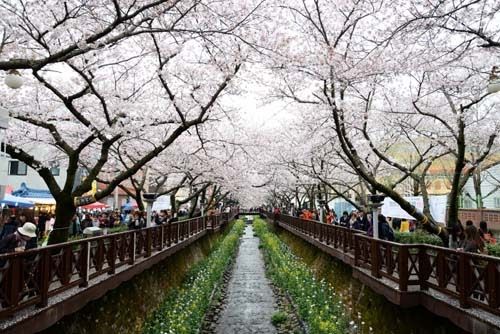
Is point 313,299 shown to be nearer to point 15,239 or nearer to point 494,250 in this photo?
point 494,250

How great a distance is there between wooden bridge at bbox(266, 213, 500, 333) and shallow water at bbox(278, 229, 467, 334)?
28cm

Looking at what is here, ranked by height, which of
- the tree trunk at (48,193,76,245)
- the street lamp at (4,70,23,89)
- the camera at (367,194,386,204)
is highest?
the street lamp at (4,70,23,89)

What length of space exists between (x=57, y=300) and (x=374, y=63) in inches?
310

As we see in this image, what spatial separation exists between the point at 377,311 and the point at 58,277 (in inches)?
262

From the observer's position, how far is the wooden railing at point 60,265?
5758 mm

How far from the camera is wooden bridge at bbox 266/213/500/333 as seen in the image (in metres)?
6.25

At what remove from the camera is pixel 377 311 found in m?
10.4

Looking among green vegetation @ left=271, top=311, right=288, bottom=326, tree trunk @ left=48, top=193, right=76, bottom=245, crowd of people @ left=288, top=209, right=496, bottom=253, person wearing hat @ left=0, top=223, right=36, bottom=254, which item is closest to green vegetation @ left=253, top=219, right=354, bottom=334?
green vegetation @ left=271, top=311, right=288, bottom=326

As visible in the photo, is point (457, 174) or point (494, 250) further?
point (494, 250)

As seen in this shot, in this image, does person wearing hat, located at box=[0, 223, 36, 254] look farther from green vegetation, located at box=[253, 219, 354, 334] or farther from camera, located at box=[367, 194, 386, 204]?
camera, located at box=[367, 194, 386, 204]

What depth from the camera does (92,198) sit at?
39.7ft

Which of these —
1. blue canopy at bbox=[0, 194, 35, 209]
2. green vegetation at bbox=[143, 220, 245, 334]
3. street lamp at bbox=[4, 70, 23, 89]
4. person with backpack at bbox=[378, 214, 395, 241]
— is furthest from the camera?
blue canopy at bbox=[0, 194, 35, 209]

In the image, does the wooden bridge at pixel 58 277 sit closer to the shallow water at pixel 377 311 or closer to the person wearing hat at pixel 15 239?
the person wearing hat at pixel 15 239

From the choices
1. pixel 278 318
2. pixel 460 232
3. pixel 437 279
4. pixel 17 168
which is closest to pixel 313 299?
pixel 278 318
